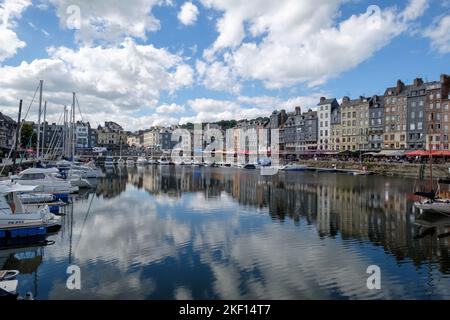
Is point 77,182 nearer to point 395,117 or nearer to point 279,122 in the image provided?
point 395,117

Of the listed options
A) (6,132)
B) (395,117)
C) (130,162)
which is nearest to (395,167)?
(395,117)

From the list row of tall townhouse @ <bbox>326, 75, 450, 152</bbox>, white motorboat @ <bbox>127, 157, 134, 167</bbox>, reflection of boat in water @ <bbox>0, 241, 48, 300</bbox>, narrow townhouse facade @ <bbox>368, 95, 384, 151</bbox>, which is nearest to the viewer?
reflection of boat in water @ <bbox>0, 241, 48, 300</bbox>

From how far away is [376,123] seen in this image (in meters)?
97.1

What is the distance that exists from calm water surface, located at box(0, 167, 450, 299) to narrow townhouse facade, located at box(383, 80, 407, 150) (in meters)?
64.7

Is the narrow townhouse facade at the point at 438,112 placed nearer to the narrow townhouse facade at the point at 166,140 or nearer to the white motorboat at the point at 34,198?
the white motorboat at the point at 34,198

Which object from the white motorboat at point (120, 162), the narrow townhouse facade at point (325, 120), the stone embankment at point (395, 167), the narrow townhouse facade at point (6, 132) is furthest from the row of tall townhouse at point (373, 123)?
the narrow townhouse facade at point (6, 132)

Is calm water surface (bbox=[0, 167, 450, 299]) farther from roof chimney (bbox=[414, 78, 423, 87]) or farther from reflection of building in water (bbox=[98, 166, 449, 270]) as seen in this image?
roof chimney (bbox=[414, 78, 423, 87])

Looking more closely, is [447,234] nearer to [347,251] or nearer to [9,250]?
[347,251]

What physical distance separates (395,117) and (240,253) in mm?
87911

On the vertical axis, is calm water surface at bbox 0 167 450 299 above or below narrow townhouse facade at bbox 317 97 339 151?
below

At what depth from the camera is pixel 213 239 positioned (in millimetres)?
21750

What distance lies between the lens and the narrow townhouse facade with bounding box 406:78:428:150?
8500cm

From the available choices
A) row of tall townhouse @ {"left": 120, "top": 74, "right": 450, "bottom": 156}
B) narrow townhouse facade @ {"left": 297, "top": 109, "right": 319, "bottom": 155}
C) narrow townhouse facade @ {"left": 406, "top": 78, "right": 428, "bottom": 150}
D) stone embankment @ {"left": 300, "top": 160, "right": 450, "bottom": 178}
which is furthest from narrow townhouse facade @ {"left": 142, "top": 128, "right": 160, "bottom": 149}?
narrow townhouse facade @ {"left": 406, "top": 78, "right": 428, "bottom": 150}
